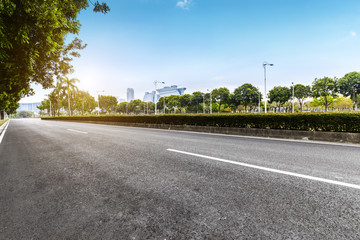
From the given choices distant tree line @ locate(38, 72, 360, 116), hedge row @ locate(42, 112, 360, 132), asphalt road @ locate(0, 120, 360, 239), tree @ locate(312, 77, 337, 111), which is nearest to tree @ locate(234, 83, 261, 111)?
distant tree line @ locate(38, 72, 360, 116)

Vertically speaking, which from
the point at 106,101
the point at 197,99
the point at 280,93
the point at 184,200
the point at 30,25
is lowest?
the point at 184,200

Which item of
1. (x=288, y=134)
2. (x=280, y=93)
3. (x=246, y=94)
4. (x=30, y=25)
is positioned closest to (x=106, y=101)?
(x=246, y=94)

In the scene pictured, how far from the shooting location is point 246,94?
213 feet

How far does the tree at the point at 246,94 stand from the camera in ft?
210

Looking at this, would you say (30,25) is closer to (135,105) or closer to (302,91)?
(302,91)

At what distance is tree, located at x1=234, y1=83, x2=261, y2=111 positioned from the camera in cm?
6414

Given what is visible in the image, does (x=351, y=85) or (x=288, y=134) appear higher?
(x=351, y=85)

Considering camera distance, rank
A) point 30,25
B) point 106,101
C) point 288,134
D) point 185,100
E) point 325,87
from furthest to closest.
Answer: point 106,101 → point 185,100 → point 325,87 → point 288,134 → point 30,25

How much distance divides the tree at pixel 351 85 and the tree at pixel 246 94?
2286 centimetres

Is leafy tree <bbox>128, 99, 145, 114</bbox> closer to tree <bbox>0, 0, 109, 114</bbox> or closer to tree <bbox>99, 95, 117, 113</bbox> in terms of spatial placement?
tree <bbox>99, 95, 117, 113</bbox>

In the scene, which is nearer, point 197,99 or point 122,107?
point 197,99

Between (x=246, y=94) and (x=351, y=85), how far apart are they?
2781cm

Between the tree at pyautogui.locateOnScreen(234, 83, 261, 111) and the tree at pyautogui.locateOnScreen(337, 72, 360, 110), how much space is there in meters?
22.9

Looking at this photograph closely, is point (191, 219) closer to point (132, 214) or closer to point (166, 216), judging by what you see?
point (166, 216)
